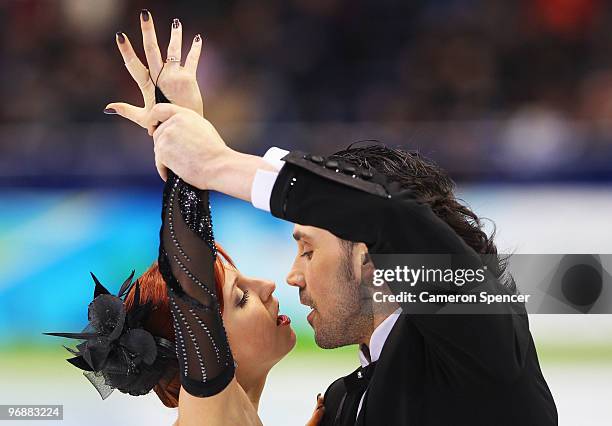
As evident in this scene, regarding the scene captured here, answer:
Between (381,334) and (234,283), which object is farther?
(234,283)

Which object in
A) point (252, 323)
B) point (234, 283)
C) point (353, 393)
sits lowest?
point (353, 393)

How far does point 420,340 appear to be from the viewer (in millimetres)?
2119

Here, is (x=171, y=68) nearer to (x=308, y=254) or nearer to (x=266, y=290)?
(x=308, y=254)

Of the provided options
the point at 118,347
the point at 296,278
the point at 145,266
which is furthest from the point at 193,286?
the point at 145,266

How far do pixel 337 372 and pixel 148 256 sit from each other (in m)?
1.18

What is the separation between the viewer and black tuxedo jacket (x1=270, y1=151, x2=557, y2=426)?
1720mm

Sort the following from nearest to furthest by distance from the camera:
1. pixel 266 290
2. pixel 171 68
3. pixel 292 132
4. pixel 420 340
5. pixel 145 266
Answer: pixel 420 340, pixel 171 68, pixel 266 290, pixel 145 266, pixel 292 132

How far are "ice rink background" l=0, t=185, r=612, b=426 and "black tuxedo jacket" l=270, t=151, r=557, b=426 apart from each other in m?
1.33

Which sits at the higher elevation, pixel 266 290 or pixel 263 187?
pixel 266 290

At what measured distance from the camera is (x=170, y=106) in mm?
2061

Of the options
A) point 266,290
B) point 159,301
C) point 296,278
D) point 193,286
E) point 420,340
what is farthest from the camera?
point 266,290

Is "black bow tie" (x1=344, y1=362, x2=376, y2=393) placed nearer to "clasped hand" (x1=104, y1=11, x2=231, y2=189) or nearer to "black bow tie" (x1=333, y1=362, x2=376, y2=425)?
"black bow tie" (x1=333, y1=362, x2=376, y2=425)

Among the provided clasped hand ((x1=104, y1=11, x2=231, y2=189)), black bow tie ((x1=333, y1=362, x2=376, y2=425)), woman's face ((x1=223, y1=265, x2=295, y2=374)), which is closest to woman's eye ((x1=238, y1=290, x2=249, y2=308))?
woman's face ((x1=223, y1=265, x2=295, y2=374))

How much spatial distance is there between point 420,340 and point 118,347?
3.27 ft
